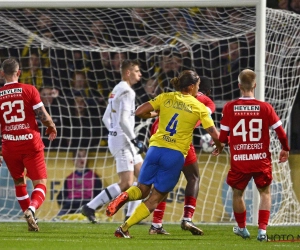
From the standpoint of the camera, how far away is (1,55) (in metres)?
14.0

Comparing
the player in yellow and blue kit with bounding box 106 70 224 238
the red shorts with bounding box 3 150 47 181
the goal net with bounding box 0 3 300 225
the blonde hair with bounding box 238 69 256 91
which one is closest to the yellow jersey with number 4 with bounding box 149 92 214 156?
the player in yellow and blue kit with bounding box 106 70 224 238

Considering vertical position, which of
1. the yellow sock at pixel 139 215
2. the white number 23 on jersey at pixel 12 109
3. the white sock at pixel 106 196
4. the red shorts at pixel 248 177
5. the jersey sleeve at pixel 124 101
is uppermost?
the white number 23 on jersey at pixel 12 109

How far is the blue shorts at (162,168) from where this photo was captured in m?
8.47

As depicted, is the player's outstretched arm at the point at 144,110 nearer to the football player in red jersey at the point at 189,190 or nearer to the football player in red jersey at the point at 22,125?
the football player in red jersey at the point at 189,190

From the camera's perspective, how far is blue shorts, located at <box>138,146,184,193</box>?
8.47 meters

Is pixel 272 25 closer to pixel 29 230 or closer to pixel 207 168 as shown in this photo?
pixel 207 168

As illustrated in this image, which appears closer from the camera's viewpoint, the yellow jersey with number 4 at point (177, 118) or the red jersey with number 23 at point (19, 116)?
the yellow jersey with number 4 at point (177, 118)

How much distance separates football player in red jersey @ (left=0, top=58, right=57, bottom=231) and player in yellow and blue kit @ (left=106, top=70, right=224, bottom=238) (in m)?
1.27

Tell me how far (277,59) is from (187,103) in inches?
150

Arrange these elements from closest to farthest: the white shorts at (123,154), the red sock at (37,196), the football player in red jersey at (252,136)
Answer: the football player in red jersey at (252,136), the red sock at (37,196), the white shorts at (123,154)

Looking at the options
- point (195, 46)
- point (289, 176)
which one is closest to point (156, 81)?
point (195, 46)

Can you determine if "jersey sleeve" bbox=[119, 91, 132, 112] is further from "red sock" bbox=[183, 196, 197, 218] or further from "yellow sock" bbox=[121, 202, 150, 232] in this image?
"yellow sock" bbox=[121, 202, 150, 232]

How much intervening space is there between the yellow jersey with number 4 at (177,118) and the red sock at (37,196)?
4.85 feet

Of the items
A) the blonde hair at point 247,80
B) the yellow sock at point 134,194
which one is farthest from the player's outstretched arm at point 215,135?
the yellow sock at point 134,194
